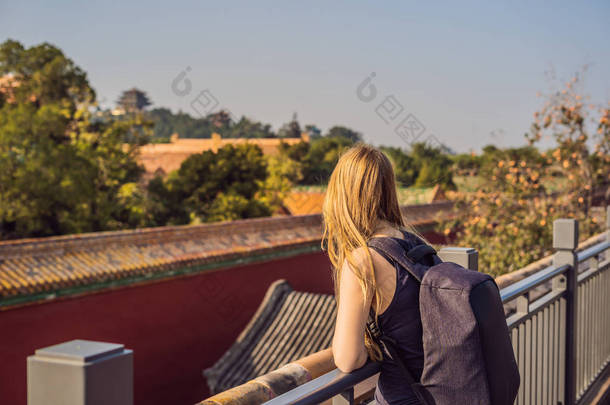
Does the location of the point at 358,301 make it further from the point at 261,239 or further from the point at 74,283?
the point at 261,239

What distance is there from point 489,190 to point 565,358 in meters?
6.17

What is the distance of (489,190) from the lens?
28.7 ft

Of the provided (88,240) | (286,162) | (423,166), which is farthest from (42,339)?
(286,162)

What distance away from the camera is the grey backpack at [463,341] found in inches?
46.9

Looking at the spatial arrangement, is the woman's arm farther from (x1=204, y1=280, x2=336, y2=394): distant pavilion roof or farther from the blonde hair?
(x1=204, y1=280, x2=336, y2=394): distant pavilion roof

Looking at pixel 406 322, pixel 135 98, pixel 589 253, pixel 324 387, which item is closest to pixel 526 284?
pixel 406 322

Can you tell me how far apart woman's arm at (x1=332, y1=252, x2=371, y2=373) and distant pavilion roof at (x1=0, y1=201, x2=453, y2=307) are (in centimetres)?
656

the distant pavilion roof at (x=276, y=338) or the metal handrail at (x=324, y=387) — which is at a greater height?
the metal handrail at (x=324, y=387)

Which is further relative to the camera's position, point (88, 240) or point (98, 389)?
point (88, 240)

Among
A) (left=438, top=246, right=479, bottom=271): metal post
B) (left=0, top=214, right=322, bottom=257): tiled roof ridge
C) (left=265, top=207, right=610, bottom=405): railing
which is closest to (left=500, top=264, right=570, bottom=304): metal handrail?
(left=265, top=207, right=610, bottom=405): railing

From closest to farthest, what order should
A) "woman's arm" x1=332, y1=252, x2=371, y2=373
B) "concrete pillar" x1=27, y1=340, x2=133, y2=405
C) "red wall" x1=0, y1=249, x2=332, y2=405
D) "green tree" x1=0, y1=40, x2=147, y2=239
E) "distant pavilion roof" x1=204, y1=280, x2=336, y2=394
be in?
"concrete pillar" x1=27, y1=340, x2=133, y2=405 → "woman's arm" x1=332, y1=252, x2=371, y2=373 → "red wall" x1=0, y1=249, x2=332, y2=405 → "distant pavilion roof" x1=204, y1=280, x2=336, y2=394 → "green tree" x1=0, y1=40, x2=147, y2=239

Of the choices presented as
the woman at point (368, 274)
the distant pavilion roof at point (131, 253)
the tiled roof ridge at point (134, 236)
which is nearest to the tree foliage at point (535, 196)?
the tiled roof ridge at point (134, 236)

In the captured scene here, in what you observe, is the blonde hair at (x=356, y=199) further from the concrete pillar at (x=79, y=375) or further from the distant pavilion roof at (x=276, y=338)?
the distant pavilion roof at (x=276, y=338)

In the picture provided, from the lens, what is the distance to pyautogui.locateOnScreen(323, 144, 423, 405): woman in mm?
1280
